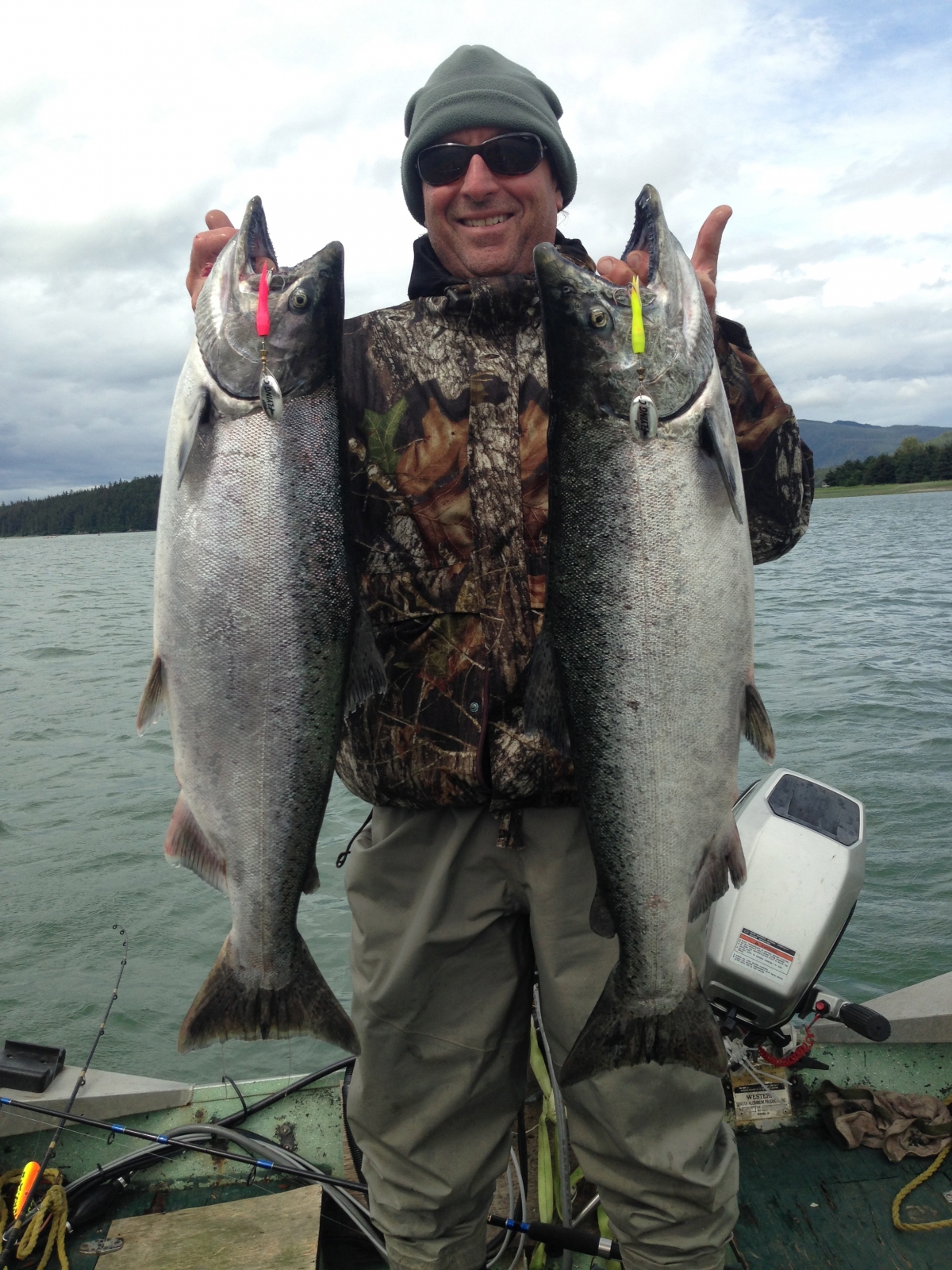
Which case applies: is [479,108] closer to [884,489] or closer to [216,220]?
[216,220]

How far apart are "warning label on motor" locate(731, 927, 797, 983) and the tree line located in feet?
384

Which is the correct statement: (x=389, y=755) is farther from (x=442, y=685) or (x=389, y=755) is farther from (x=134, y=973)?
(x=134, y=973)

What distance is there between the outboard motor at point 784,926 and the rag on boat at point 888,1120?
410 mm

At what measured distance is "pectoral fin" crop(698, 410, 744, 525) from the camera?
2.48 meters

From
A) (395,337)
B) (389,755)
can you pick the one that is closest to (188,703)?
(389,755)

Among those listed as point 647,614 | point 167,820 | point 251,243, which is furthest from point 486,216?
point 167,820

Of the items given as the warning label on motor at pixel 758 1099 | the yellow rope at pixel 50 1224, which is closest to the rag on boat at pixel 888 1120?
the warning label on motor at pixel 758 1099

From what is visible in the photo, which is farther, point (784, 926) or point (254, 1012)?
point (784, 926)

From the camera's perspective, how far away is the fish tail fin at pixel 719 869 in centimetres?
272

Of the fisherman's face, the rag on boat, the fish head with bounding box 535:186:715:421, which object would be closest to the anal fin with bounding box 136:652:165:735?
the fish head with bounding box 535:186:715:421

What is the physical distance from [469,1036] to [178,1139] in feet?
6.42

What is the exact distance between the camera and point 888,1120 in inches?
160

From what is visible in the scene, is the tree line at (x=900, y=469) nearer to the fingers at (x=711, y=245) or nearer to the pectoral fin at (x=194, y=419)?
the fingers at (x=711, y=245)

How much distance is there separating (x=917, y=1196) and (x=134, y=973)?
6953 millimetres
